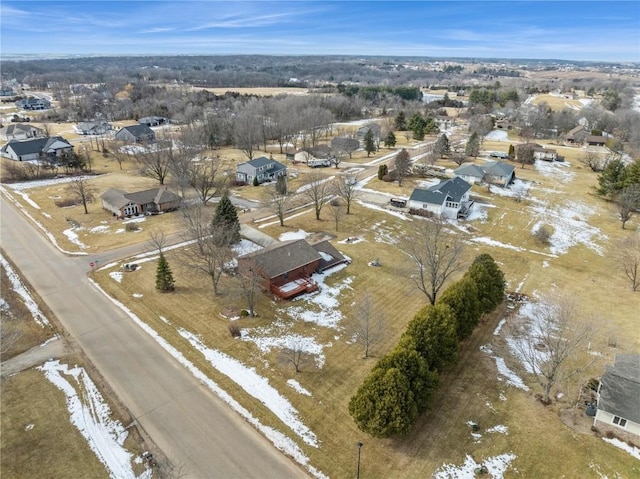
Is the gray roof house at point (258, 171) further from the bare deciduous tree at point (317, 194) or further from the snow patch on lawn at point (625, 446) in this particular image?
the snow patch on lawn at point (625, 446)

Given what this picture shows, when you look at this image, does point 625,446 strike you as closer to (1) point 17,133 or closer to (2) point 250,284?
(2) point 250,284

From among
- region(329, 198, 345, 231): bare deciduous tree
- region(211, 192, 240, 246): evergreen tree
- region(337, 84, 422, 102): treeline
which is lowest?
region(329, 198, 345, 231): bare deciduous tree

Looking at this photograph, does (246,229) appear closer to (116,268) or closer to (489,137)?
(116,268)

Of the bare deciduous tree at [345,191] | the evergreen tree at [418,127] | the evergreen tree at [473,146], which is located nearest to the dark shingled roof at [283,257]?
the bare deciduous tree at [345,191]

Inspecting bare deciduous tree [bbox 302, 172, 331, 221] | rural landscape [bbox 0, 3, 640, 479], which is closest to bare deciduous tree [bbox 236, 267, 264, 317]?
rural landscape [bbox 0, 3, 640, 479]

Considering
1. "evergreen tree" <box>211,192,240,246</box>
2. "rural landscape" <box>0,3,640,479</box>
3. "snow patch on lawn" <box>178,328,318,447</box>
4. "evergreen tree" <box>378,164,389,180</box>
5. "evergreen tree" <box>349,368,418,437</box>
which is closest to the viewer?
"evergreen tree" <box>349,368,418,437</box>

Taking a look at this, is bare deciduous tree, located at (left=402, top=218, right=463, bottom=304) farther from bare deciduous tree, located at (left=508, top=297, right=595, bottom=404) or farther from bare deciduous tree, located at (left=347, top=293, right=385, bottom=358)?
bare deciduous tree, located at (left=508, top=297, right=595, bottom=404)

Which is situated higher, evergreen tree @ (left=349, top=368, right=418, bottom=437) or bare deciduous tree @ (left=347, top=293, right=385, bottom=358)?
evergreen tree @ (left=349, top=368, right=418, bottom=437)

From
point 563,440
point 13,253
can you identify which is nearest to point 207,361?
point 563,440
